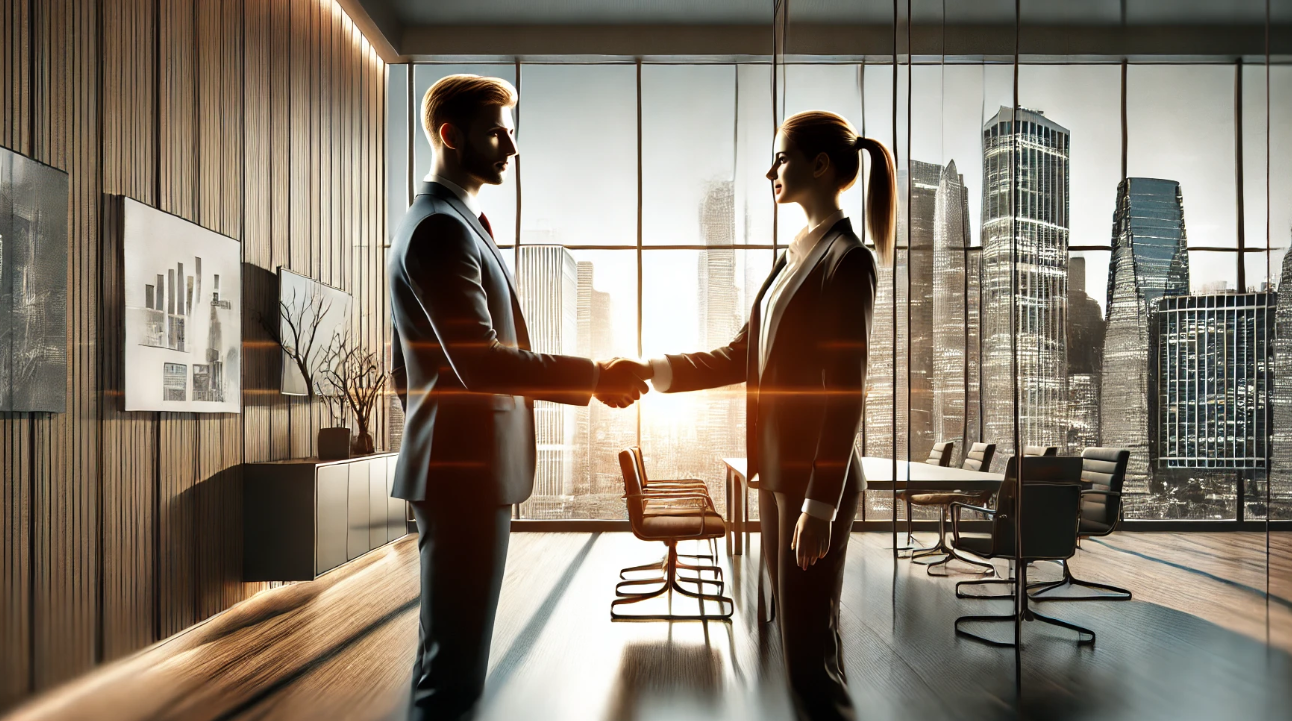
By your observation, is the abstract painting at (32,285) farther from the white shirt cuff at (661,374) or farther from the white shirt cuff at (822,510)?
the white shirt cuff at (822,510)

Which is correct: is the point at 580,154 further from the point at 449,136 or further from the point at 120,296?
the point at 449,136

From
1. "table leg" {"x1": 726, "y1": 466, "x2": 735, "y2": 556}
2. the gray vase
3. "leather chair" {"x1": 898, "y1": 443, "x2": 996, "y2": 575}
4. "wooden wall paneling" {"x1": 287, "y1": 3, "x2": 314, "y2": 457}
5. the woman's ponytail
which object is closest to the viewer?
the woman's ponytail

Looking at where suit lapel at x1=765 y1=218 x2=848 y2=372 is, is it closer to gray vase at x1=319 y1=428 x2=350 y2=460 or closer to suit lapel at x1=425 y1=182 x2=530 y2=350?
suit lapel at x1=425 y1=182 x2=530 y2=350

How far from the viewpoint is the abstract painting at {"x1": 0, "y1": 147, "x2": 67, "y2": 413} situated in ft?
9.94

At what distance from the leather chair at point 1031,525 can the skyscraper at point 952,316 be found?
1.00ft

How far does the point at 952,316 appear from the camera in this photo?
122 inches

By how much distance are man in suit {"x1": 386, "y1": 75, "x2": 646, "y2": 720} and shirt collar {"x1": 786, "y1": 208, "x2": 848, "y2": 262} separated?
0.62 metres

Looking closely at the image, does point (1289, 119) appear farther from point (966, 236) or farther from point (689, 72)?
point (689, 72)

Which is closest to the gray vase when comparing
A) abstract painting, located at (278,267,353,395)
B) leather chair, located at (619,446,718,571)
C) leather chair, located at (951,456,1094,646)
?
abstract painting, located at (278,267,353,395)

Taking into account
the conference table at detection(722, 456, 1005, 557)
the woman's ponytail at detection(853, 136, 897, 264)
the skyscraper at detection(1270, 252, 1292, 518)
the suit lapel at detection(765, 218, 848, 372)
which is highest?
the woman's ponytail at detection(853, 136, 897, 264)

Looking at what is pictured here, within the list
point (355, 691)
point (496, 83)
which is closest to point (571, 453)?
point (355, 691)

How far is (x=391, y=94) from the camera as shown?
7871 mm

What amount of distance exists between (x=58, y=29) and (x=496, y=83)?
102 inches

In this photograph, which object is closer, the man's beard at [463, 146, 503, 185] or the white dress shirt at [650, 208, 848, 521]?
the white dress shirt at [650, 208, 848, 521]
